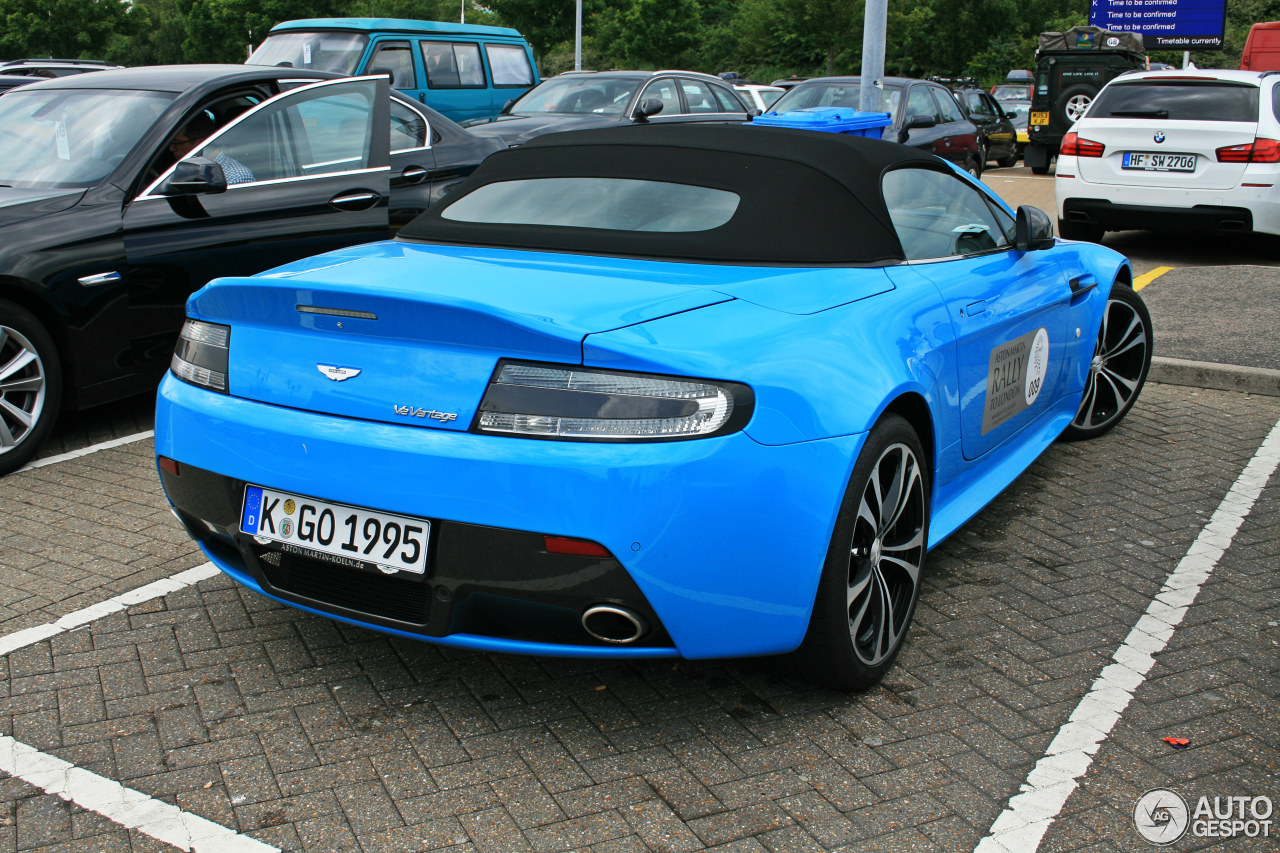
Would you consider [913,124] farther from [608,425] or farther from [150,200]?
[608,425]

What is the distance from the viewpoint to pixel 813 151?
359 centimetres

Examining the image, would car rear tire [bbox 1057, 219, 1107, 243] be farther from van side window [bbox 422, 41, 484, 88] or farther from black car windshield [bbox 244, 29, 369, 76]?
black car windshield [bbox 244, 29, 369, 76]

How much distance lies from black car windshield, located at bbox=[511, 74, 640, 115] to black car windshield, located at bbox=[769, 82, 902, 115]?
2644mm

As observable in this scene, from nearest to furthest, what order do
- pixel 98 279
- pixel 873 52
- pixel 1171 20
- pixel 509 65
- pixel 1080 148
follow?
pixel 98 279 < pixel 1080 148 < pixel 873 52 < pixel 509 65 < pixel 1171 20

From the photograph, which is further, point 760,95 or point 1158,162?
point 760,95

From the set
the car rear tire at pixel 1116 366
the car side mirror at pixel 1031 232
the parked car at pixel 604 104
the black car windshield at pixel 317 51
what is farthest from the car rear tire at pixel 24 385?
the black car windshield at pixel 317 51

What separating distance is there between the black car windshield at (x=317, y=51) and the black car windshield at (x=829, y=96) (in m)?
5.08

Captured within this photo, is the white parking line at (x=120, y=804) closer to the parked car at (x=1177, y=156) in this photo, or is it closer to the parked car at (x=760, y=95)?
the parked car at (x=1177, y=156)

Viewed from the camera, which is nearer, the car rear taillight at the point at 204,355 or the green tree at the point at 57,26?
the car rear taillight at the point at 204,355

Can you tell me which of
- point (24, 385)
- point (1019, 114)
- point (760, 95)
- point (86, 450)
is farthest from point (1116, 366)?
point (1019, 114)

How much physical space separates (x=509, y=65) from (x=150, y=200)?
11162mm

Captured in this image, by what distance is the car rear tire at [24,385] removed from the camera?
468cm

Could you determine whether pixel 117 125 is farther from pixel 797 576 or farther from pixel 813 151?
pixel 797 576

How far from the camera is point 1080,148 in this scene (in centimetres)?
1015
